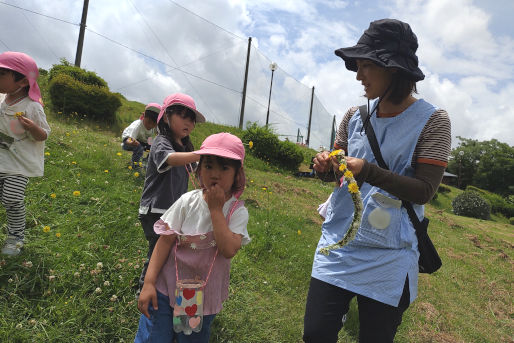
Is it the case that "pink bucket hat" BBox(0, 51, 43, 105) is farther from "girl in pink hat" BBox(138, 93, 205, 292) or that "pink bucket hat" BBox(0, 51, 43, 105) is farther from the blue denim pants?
the blue denim pants

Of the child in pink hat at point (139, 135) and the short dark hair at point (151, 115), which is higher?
the short dark hair at point (151, 115)

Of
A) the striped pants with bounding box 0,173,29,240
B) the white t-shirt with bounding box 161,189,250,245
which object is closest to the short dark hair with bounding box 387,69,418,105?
the white t-shirt with bounding box 161,189,250,245

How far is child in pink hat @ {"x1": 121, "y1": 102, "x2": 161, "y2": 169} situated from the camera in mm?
5527

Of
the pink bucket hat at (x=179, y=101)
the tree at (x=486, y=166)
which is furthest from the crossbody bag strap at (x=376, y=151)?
the tree at (x=486, y=166)

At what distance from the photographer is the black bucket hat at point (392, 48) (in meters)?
1.71

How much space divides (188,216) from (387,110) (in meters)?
1.22

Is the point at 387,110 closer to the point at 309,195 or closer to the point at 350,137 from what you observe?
the point at 350,137

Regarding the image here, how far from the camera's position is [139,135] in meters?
6.00

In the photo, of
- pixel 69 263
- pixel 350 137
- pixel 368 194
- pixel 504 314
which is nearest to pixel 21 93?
pixel 69 263

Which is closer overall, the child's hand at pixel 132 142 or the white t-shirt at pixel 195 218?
the white t-shirt at pixel 195 218

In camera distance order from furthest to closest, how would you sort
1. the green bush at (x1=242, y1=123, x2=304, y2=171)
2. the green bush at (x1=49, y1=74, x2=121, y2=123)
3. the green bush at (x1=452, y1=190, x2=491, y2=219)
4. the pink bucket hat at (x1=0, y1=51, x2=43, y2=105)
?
1. the green bush at (x1=452, y1=190, x2=491, y2=219)
2. the green bush at (x1=242, y1=123, x2=304, y2=171)
3. the green bush at (x1=49, y1=74, x2=121, y2=123)
4. the pink bucket hat at (x1=0, y1=51, x2=43, y2=105)

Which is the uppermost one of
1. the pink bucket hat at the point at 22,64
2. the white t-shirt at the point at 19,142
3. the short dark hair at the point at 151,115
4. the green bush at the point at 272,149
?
the green bush at the point at 272,149

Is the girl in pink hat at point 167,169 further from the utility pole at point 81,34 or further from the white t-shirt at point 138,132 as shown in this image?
the utility pole at point 81,34

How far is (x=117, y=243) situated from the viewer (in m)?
3.37
